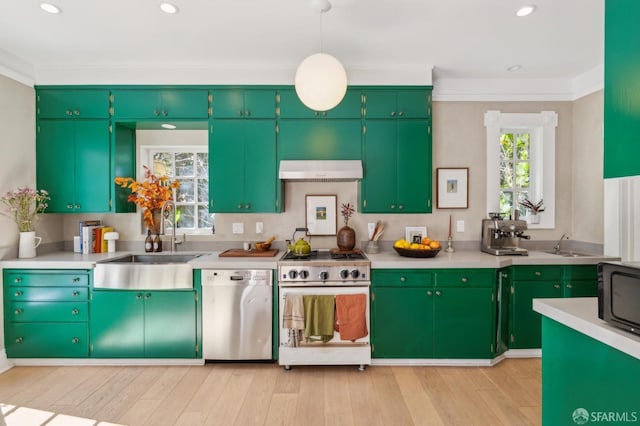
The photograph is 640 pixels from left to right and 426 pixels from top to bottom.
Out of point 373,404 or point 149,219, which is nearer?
point 373,404

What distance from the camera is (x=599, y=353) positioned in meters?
1.36

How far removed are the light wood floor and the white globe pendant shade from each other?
216 cm

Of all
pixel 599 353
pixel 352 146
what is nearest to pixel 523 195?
pixel 352 146

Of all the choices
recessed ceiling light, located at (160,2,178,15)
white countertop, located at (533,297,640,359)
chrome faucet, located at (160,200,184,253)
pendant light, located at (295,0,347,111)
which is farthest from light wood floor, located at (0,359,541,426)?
recessed ceiling light, located at (160,2,178,15)

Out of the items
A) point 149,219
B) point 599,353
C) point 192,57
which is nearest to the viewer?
point 599,353

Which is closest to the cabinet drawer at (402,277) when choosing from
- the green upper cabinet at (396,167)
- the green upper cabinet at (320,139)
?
the green upper cabinet at (396,167)

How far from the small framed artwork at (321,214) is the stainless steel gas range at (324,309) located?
72 centimetres

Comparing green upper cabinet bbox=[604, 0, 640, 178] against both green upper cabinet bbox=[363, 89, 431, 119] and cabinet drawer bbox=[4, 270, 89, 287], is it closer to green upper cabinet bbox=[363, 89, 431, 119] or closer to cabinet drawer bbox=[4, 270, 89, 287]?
green upper cabinet bbox=[363, 89, 431, 119]

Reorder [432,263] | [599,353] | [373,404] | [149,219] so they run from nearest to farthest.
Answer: [599,353], [373,404], [432,263], [149,219]

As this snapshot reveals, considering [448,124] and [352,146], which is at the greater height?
[448,124]

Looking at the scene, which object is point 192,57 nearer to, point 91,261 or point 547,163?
point 91,261

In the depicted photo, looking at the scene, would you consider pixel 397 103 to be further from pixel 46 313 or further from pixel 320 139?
pixel 46 313

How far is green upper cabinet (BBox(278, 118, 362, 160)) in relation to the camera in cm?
330

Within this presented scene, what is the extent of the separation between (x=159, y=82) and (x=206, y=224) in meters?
1.52
